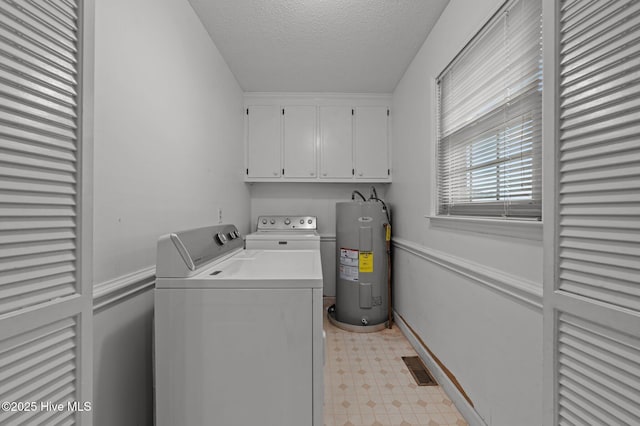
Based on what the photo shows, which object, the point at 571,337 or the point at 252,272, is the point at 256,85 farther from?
the point at 571,337

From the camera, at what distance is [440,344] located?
74.7 inches

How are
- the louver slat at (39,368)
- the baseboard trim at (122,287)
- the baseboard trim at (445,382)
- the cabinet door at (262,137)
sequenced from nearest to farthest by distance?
the louver slat at (39,368), the baseboard trim at (122,287), the baseboard trim at (445,382), the cabinet door at (262,137)

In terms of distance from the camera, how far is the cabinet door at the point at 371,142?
3.15 metres

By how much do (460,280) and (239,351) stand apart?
1.28m

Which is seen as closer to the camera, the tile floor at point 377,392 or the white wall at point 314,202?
the tile floor at point 377,392

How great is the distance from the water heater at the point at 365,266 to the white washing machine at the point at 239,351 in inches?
65.6

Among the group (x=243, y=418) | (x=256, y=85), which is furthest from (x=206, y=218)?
(x=256, y=85)

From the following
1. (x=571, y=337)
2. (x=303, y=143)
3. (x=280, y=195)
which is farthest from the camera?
(x=280, y=195)

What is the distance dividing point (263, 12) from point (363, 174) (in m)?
1.82

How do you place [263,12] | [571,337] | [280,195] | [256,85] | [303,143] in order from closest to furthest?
1. [571,337]
2. [263,12]
3. [256,85]
4. [303,143]
5. [280,195]

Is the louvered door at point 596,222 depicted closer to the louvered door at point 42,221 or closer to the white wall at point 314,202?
the louvered door at point 42,221

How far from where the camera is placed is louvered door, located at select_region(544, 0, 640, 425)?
0.54 meters

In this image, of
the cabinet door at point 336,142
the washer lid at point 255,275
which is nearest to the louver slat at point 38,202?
the washer lid at point 255,275

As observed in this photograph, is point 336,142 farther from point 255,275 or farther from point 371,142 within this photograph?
point 255,275
